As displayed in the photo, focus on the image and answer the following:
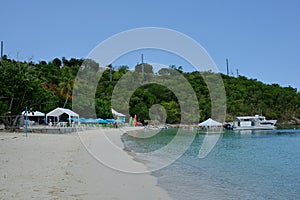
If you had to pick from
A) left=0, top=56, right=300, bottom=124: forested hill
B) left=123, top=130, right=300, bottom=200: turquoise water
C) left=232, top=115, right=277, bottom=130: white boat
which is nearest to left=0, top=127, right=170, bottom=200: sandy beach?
left=123, top=130, right=300, bottom=200: turquoise water

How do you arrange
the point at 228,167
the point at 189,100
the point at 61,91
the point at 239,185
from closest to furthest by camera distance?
1. the point at 239,185
2. the point at 228,167
3. the point at 61,91
4. the point at 189,100

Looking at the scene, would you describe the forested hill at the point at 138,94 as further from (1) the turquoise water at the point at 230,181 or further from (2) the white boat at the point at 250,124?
(1) the turquoise water at the point at 230,181

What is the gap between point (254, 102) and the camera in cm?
8031

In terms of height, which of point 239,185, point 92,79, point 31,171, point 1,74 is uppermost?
point 92,79

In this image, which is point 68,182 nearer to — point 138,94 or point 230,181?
point 230,181

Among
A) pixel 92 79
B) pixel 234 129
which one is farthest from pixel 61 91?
pixel 234 129

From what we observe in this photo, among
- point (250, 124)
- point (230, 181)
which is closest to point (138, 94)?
point (250, 124)

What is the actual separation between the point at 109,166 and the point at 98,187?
392 centimetres

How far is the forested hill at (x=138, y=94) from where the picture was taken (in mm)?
28344

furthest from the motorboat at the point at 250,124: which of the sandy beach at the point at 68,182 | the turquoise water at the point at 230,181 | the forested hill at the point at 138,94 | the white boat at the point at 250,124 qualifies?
the sandy beach at the point at 68,182

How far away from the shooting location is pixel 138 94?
67.6 metres

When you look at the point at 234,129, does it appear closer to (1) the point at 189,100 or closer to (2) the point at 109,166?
(1) the point at 189,100

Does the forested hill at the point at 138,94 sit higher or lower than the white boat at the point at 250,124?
higher

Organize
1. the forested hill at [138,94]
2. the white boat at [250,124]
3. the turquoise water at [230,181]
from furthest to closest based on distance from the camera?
the white boat at [250,124], the forested hill at [138,94], the turquoise water at [230,181]
